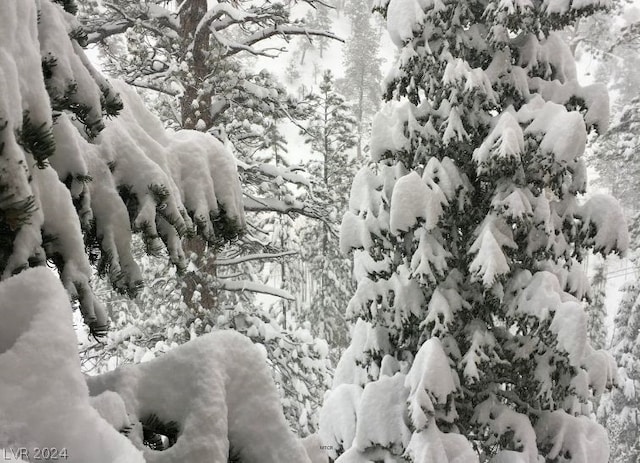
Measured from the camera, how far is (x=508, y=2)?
633 cm

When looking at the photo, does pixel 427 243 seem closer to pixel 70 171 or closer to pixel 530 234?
pixel 530 234

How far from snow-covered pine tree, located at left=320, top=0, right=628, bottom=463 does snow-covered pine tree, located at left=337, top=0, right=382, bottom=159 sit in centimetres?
4085

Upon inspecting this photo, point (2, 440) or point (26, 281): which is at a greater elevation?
point (26, 281)

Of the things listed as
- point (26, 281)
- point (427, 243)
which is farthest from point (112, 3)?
point (26, 281)

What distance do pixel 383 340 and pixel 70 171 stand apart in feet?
19.9

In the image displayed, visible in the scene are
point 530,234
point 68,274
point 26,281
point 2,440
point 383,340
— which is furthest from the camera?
point 383,340

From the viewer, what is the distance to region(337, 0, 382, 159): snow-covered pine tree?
160 feet

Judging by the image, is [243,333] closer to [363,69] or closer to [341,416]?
[341,416]

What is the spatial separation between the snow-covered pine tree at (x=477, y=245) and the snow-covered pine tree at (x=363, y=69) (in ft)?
134

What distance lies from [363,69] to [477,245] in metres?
46.1

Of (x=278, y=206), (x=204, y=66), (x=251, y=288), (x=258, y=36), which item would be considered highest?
(x=258, y=36)

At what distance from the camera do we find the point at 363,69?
4994 cm

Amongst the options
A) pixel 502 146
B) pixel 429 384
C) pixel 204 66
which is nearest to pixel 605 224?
pixel 502 146

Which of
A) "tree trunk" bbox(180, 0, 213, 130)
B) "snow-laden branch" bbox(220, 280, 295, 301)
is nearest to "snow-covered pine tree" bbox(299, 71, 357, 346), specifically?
"snow-laden branch" bbox(220, 280, 295, 301)
